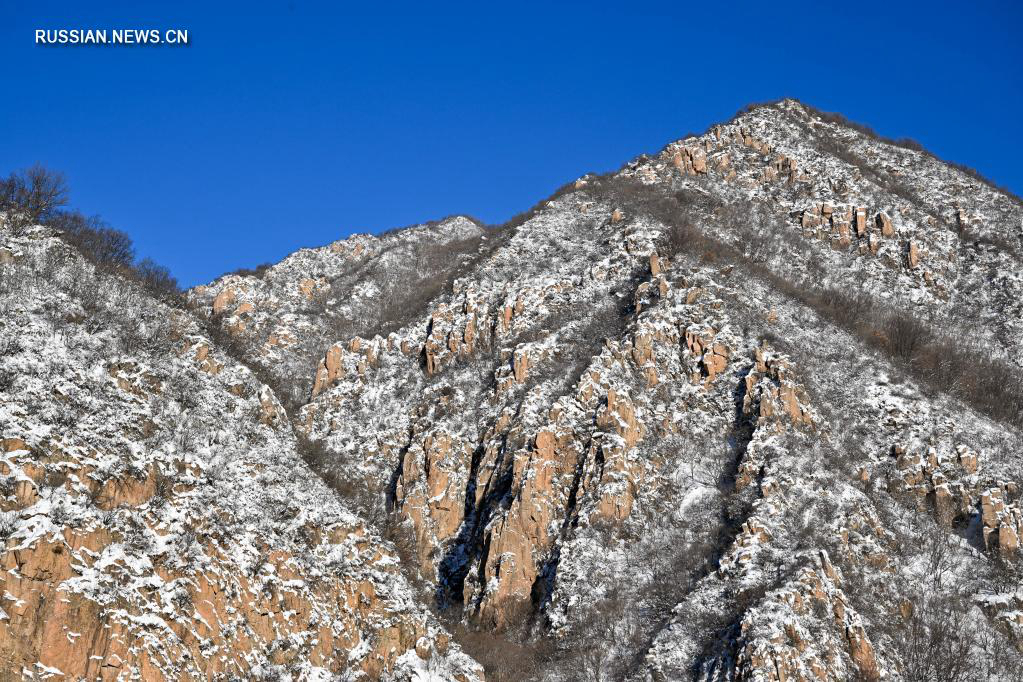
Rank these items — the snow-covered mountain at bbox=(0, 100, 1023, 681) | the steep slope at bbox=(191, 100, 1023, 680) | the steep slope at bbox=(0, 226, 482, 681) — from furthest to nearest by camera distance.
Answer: the steep slope at bbox=(191, 100, 1023, 680) < the snow-covered mountain at bbox=(0, 100, 1023, 681) < the steep slope at bbox=(0, 226, 482, 681)

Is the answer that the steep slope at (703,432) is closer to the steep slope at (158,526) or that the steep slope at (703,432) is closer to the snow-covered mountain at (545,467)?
the snow-covered mountain at (545,467)

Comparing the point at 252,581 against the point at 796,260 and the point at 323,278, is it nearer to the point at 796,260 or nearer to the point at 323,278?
the point at 323,278

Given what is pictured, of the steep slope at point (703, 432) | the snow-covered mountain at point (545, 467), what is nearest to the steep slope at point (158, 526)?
the snow-covered mountain at point (545, 467)

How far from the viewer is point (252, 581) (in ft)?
124

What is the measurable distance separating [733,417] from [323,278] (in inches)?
2074

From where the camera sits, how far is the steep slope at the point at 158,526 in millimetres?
31500

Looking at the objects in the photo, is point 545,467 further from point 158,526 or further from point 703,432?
point 158,526

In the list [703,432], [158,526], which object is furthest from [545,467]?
[158,526]

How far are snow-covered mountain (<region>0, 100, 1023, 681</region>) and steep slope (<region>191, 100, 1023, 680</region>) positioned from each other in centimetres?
23

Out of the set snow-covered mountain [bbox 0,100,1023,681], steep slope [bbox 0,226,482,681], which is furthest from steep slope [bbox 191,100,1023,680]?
steep slope [bbox 0,226,482,681]

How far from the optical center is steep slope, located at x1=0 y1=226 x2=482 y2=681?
103 feet

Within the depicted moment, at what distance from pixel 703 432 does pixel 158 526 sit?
3482 centimetres

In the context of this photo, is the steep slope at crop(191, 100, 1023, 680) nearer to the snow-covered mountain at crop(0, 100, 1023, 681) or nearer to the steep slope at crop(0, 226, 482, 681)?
the snow-covered mountain at crop(0, 100, 1023, 681)

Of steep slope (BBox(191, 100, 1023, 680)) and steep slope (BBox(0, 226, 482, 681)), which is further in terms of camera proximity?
steep slope (BBox(191, 100, 1023, 680))
